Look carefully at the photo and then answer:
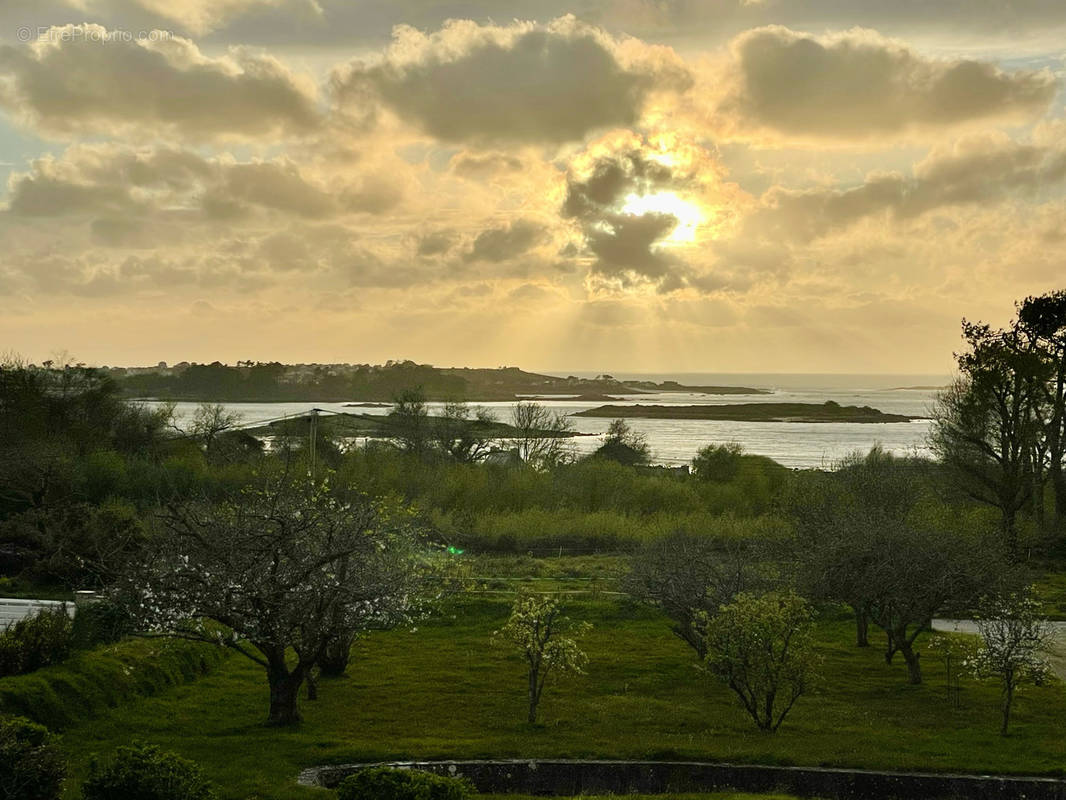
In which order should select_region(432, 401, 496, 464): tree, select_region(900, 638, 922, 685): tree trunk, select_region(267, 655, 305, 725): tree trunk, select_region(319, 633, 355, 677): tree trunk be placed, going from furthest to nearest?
select_region(432, 401, 496, 464): tree
select_region(900, 638, 922, 685): tree trunk
select_region(319, 633, 355, 677): tree trunk
select_region(267, 655, 305, 725): tree trunk

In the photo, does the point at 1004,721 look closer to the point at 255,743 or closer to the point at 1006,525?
the point at 255,743

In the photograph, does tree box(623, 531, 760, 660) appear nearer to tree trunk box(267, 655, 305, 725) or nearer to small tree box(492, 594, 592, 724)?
small tree box(492, 594, 592, 724)

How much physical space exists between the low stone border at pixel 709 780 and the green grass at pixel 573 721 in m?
0.40

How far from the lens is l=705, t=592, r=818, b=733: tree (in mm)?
19797

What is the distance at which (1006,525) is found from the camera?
48125 mm

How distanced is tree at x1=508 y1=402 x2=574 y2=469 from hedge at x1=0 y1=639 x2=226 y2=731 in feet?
140

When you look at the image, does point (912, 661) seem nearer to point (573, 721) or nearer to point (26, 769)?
point (573, 721)

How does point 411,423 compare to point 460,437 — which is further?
point 411,423

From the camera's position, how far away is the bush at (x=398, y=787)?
12.4m

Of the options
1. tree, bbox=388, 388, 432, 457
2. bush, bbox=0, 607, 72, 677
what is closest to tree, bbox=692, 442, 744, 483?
tree, bbox=388, 388, 432, 457

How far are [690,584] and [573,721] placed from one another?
6784mm

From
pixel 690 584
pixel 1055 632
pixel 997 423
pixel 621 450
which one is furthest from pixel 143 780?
pixel 621 450

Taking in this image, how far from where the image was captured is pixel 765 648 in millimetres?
19891

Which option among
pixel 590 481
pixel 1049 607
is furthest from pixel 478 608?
pixel 590 481
